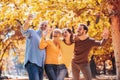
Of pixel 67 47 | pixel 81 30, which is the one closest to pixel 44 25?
pixel 67 47

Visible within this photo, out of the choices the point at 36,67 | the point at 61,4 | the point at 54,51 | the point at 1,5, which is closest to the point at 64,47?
the point at 54,51

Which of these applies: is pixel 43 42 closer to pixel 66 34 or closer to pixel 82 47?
pixel 66 34

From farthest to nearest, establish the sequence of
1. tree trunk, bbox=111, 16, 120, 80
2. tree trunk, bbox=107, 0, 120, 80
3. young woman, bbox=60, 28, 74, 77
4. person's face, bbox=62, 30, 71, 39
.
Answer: tree trunk, bbox=111, 16, 120, 80 < tree trunk, bbox=107, 0, 120, 80 < person's face, bbox=62, 30, 71, 39 < young woman, bbox=60, 28, 74, 77

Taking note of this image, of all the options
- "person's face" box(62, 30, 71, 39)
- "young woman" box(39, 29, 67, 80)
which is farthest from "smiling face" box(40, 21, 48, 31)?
"person's face" box(62, 30, 71, 39)

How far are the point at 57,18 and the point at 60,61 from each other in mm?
7352

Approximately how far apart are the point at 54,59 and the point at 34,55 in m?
0.47

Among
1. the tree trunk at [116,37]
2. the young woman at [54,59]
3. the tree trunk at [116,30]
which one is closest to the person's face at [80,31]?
the young woman at [54,59]

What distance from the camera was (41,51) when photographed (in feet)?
22.6

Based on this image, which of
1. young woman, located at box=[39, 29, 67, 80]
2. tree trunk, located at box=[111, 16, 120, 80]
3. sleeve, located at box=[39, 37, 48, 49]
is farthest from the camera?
tree trunk, located at box=[111, 16, 120, 80]

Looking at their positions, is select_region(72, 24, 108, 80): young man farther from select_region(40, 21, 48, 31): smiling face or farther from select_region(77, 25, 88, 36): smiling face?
select_region(40, 21, 48, 31): smiling face

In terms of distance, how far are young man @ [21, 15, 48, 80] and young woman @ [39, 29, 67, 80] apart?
0.53 feet

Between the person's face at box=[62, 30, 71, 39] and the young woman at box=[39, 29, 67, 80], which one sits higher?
the person's face at box=[62, 30, 71, 39]

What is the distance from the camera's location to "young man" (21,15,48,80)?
6668 millimetres

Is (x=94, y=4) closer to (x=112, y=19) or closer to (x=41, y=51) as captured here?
(x=112, y=19)
